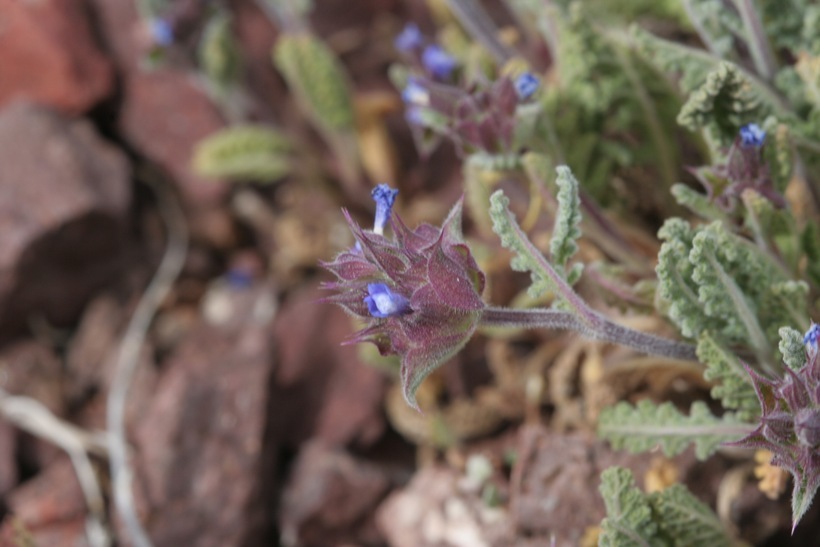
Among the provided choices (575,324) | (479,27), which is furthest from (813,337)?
(479,27)

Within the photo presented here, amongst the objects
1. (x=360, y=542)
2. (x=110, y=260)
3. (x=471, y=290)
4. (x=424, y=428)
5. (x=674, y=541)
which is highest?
(x=471, y=290)

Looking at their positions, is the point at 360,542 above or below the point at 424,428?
below

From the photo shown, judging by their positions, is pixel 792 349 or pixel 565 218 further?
pixel 565 218

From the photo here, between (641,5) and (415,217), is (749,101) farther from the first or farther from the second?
(415,217)

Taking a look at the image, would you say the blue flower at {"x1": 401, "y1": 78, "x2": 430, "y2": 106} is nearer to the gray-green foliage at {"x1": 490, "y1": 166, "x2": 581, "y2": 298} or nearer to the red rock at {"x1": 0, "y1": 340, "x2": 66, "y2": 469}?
the gray-green foliage at {"x1": 490, "y1": 166, "x2": 581, "y2": 298}

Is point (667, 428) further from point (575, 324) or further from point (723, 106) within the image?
point (723, 106)

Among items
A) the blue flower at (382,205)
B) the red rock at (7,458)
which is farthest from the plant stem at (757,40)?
the red rock at (7,458)

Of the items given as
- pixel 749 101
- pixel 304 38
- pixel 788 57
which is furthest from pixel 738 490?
pixel 304 38
